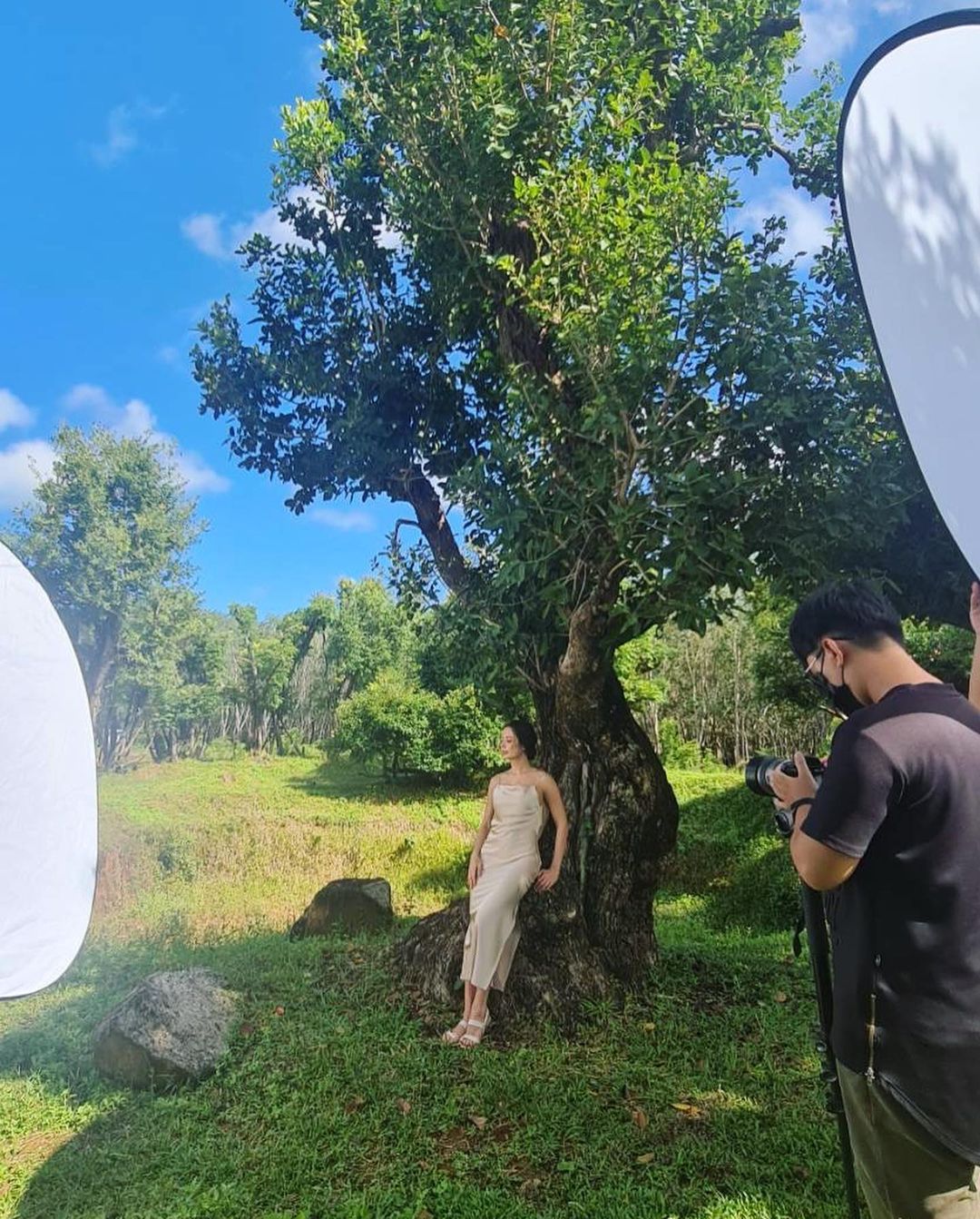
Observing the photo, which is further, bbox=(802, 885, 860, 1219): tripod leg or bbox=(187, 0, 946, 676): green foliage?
bbox=(187, 0, 946, 676): green foliage

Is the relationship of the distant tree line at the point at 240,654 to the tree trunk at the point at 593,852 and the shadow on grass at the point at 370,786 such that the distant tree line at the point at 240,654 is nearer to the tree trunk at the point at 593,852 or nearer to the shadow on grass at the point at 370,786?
the shadow on grass at the point at 370,786

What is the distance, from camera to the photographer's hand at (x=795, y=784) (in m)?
1.46

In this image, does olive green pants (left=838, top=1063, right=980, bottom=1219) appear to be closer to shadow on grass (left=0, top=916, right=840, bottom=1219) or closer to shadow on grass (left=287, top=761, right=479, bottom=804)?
shadow on grass (left=0, top=916, right=840, bottom=1219)

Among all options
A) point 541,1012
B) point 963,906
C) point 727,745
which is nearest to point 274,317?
point 541,1012

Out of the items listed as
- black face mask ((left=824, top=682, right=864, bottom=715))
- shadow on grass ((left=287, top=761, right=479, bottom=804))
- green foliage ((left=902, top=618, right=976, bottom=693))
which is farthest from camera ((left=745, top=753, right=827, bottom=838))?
shadow on grass ((left=287, top=761, right=479, bottom=804))

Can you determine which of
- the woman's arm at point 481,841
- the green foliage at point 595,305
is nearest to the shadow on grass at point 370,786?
the green foliage at point 595,305

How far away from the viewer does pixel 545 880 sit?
3615mm

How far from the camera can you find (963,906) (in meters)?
1.16

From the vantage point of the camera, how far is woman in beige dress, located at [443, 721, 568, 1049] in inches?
136

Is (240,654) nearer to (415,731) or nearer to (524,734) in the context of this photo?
(415,731)

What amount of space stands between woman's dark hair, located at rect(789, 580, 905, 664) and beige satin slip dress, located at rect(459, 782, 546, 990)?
2418 mm

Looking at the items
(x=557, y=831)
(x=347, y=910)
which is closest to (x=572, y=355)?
(x=557, y=831)

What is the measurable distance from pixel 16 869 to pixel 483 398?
155 inches

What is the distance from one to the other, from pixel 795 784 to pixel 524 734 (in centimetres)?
226
